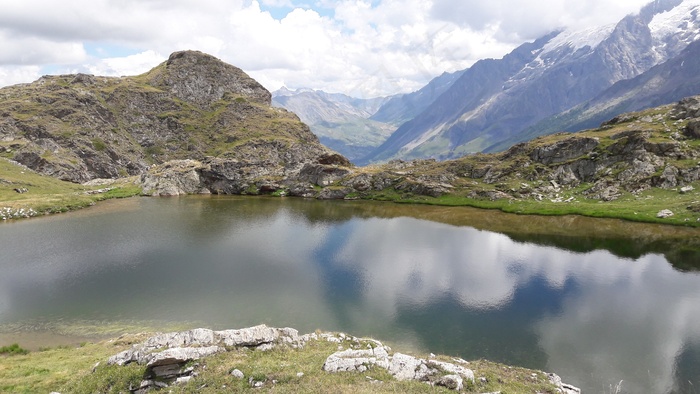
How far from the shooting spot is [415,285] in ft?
179

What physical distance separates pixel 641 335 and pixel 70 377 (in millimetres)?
53928

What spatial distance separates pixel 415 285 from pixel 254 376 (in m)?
34.3

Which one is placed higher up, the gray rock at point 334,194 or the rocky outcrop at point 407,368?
the gray rock at point 334,194

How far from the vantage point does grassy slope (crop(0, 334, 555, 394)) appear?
78.1 ft

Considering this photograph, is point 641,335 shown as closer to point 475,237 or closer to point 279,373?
point 279,373

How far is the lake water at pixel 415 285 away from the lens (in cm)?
3847

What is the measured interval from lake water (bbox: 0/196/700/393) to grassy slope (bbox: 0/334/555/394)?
33.4 feet

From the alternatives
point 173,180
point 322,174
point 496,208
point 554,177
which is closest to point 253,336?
Result: point 496,208

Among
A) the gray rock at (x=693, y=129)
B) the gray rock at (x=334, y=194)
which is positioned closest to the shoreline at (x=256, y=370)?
the gray rock at (x=334, y=194)

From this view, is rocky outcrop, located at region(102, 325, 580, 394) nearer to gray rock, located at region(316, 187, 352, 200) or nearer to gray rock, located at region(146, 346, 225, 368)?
→ gray rock, located at region(146, 346, 225, 368)

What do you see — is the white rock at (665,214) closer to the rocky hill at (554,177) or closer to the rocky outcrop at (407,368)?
the rocky hill at (554,177)

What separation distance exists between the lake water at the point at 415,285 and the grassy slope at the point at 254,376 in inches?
401

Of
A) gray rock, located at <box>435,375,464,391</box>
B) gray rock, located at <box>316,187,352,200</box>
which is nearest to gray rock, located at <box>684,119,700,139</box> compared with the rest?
gray rock, located at <box>316,187,352,200</box>

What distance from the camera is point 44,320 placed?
143 feet
